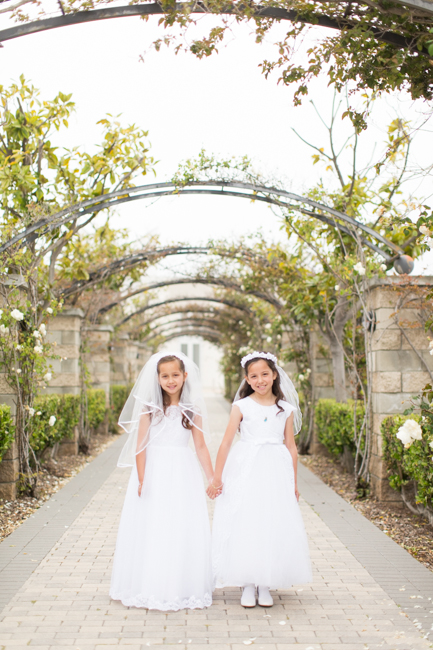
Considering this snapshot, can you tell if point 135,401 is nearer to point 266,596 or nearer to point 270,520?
point 270,520

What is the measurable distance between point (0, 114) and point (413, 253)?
474 cm

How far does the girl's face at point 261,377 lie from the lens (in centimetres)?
392

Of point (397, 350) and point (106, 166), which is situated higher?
point (106, 166)

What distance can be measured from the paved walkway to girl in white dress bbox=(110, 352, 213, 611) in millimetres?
130

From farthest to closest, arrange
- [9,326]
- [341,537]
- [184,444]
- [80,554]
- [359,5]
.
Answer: [9,326], [341,537], [80,554], [359,5], [184,444]

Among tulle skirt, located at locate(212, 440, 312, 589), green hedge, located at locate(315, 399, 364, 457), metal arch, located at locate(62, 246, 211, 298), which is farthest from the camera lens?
metal arch, located at locate(62, 246, 211, 298)

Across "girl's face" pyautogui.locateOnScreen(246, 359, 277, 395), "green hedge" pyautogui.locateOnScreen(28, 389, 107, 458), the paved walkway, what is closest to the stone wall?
"green hedge" pyautogui.locateOnScreen(28, 389, 107, 458)

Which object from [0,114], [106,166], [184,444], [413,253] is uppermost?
[0,114]

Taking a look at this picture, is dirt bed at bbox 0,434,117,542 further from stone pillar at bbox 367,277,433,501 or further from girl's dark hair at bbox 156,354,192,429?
stone pillar at bbox 367,277,433,501

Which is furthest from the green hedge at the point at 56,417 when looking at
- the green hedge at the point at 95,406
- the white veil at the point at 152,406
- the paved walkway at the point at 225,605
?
the white veil at the point at 152,406

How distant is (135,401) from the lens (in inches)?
160

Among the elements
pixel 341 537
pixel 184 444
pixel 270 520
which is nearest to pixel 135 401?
pixel 184 444

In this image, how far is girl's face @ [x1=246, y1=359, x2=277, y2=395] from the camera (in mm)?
3922

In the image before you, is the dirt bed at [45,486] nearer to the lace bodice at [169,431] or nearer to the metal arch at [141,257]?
the lace bodice at [169,431]
